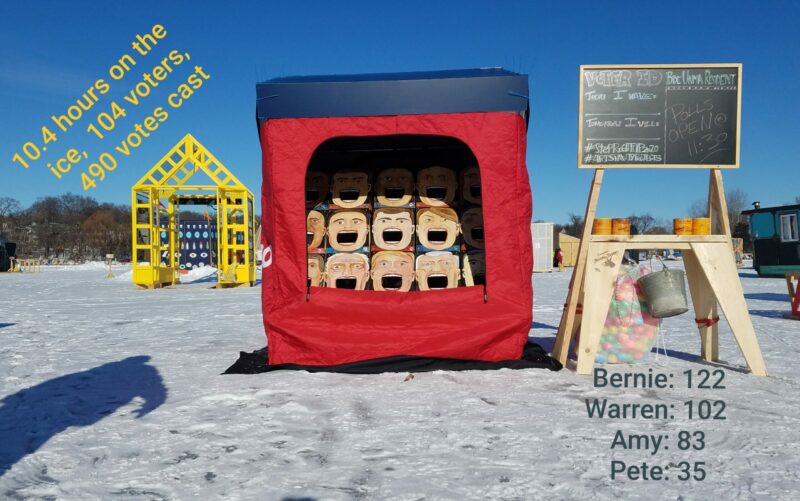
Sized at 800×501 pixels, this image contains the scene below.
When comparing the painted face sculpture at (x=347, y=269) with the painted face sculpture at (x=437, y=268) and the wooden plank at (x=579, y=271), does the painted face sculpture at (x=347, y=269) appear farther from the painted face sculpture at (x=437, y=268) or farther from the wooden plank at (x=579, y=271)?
the wooden plank at (x=579, y=271)

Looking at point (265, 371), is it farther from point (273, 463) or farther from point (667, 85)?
point (667, 85)

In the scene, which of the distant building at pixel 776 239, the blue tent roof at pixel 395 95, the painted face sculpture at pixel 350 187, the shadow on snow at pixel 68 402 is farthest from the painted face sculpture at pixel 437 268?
the distant building at pixel 776 239

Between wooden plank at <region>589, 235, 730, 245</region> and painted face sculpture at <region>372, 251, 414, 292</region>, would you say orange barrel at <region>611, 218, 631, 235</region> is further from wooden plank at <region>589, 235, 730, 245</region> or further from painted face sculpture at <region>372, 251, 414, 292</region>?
painted face sculpture at <region>372, 251, 414, 292</region>

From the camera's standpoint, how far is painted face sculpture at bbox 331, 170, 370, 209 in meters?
5.64

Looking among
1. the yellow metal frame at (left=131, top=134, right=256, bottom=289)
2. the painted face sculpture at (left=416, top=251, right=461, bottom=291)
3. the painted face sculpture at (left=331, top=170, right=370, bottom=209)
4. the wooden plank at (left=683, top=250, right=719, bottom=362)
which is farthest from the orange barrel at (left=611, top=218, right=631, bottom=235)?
the yellow metal frame at (left=131, top=134, right=256, bottom=289)

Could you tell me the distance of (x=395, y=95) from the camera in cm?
443

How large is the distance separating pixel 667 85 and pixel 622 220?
1234mm

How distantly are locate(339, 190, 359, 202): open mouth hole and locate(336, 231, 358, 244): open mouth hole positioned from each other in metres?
0.38

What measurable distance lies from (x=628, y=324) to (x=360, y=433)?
2.72 m

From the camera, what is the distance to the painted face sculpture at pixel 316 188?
5.66 metres

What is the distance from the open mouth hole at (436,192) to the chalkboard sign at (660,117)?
Result: 171cm

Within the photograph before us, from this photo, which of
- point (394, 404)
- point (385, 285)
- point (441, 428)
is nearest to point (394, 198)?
point (385, 285)

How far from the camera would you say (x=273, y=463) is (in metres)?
2.51

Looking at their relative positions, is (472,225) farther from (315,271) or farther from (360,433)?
(360,433)
